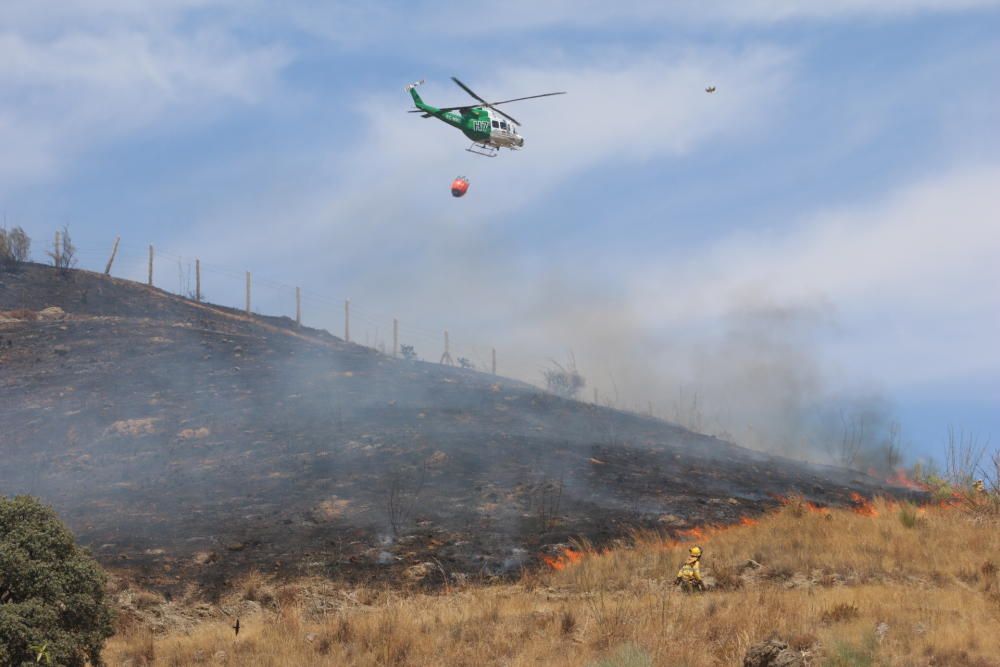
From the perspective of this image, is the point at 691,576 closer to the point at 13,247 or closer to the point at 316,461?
the point at 316,461

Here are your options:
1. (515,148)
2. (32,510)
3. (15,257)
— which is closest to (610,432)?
(515,148)

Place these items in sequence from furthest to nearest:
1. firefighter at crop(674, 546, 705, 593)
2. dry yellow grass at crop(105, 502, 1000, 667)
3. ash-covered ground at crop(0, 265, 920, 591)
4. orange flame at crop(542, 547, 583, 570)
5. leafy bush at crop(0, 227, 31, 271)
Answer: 1. leafy bush at crop(0, 227, 31, 271)
2. ash-covered ground at crop(0, 265, 920, 591)
3. orange flame at crop(542, 547, 583, 570)
4. firefighter at crop(674, 546, 705, 593)
5. dry yellow grass at crop(105, 502, 1000, 667)

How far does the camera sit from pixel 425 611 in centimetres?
1786

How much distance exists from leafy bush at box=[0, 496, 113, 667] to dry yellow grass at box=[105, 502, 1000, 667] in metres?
2.35

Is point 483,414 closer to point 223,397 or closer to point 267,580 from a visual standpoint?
point 223,397

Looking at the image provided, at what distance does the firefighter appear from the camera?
61.7ft

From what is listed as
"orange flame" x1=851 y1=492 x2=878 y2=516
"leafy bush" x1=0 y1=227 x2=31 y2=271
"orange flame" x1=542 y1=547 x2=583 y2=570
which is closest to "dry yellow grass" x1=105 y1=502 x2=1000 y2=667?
"orange flame" x1=542 y1=547 x2=583 y2=570

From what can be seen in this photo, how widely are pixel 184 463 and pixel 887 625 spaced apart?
2248cm

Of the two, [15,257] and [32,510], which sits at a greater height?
[15,257]

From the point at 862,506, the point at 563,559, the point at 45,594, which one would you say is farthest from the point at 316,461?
the point at 45,594

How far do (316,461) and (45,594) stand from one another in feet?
57.6

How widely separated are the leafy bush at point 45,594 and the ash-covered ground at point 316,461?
21.6 feet

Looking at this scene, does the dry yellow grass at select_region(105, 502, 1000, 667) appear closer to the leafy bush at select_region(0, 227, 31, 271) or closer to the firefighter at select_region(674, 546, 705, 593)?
the firefighter at select_region(674, 546, 705, 593)

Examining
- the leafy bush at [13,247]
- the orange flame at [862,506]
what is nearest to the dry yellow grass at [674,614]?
the orange flame at [862,506]
